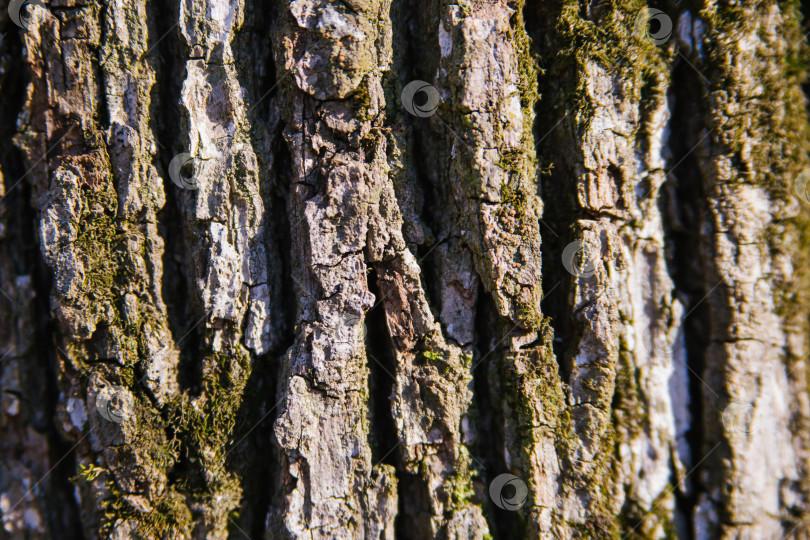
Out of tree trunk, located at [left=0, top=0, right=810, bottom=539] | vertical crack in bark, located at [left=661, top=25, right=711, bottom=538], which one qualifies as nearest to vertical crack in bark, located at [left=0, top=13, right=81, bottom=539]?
tree trunk, located at [left=0, top=0, right=810, bottom=539]

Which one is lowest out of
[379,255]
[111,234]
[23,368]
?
[23,368]

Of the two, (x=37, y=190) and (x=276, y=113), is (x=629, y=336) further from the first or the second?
(x=37, y=190)

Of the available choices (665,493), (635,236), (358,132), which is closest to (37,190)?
(358,132)

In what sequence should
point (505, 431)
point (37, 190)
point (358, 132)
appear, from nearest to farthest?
1. point (358, 132)
2. point (505, 431)
3. point (37, 190)

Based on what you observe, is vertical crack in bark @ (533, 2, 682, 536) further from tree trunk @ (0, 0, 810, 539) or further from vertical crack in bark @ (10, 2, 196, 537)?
vertical crack in bark @ (10, 2, 196, 537)

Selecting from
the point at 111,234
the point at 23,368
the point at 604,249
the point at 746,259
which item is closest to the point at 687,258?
the point at 746,259

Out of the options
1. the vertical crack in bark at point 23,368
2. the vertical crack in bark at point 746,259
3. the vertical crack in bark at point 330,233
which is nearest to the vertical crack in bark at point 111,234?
the vertical crack in bark at point 23,368

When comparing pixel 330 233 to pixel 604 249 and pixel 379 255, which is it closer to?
pixel 379 255

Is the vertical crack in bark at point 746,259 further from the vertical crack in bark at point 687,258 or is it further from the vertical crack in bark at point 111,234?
the vertical crack in bark at point 111,234
